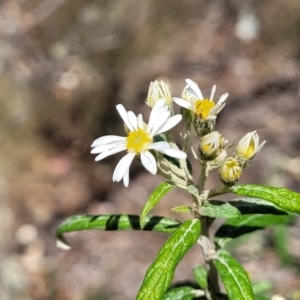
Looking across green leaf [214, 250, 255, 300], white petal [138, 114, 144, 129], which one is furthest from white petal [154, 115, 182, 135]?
green leaf [214, 250, 255, 300]

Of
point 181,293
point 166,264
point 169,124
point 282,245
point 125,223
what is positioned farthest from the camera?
point 282,245

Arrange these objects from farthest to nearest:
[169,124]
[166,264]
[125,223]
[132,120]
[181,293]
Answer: [181,293] < [125,223] < [132,120] < [169,124] < [166,264]

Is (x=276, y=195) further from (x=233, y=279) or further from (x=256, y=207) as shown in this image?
(x=233, y=279)

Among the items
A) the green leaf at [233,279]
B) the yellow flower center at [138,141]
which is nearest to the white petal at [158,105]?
the yellow flower center at [138,141]

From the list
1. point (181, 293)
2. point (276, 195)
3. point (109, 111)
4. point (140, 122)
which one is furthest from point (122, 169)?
point (109, 111)

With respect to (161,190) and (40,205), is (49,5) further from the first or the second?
(161,190)

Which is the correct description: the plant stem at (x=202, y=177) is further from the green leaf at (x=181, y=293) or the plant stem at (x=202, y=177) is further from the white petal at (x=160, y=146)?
the green leaf at (x=181, y=293)
